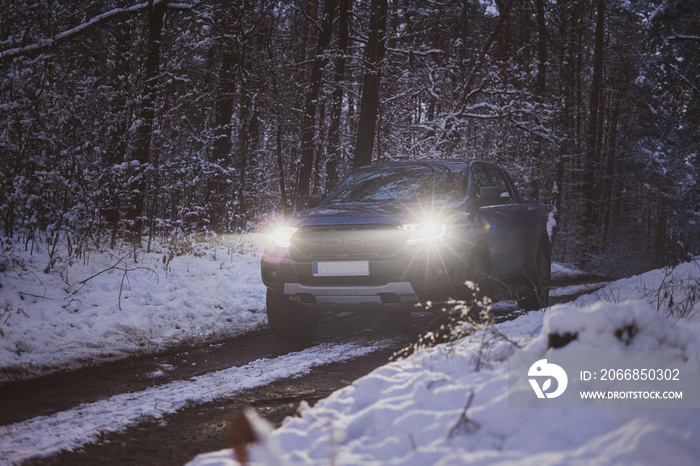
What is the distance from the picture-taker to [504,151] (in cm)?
1895

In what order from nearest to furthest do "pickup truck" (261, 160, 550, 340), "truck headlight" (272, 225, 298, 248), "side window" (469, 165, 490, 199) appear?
"pickup truck" (261, 160, 550, 340) < "truck headlight" (272, 225, 298, 248) < "side window" (469, 165, 490, 199)

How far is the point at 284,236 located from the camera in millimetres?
5484

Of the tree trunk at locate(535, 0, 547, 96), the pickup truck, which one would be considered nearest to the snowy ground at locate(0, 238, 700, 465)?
the pickup truck

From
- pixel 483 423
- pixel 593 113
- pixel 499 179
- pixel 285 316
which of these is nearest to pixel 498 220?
pixel 499 179

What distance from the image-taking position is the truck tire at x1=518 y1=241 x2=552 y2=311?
7184 mm

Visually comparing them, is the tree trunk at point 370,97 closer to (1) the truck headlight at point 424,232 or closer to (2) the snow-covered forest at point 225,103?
(2) the snow-covered forest at point 225,103

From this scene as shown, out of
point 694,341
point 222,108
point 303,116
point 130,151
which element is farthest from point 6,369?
point 222,108

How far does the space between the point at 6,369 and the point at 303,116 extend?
1085 centimetres

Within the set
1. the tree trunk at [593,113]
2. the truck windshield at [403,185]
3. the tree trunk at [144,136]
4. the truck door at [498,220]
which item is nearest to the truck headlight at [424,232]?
the truck windshield at [403,185]

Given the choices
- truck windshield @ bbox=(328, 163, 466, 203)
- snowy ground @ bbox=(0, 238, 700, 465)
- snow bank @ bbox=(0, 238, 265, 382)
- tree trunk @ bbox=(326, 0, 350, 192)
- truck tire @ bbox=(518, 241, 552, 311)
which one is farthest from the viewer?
tree trunk @ bbox=(326, 0, 350, 192)

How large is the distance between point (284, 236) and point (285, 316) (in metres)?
0.82

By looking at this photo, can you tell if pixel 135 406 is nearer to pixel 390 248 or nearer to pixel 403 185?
pixel 390 248

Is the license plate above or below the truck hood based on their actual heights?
below

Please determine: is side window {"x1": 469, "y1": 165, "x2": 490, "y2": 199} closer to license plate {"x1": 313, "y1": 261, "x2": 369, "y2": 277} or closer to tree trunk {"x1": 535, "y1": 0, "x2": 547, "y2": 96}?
license plate {"x1": 313, "y1": 261, "x2": 369, "y2": 277}
